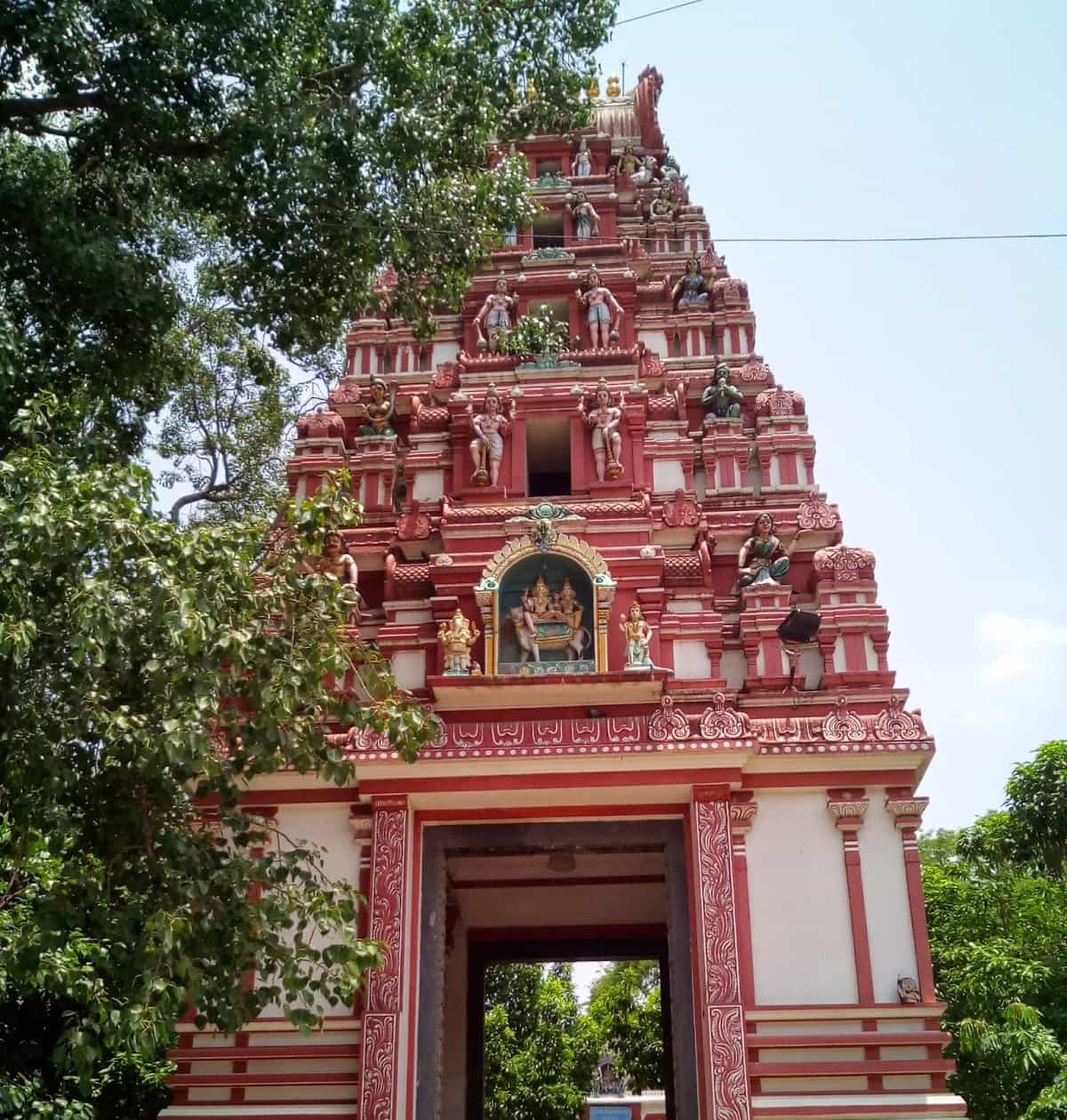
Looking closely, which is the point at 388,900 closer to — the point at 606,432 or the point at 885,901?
the point at 885,901

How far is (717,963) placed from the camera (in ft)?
36.4

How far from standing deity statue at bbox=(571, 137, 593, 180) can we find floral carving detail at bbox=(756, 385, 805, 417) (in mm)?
5691

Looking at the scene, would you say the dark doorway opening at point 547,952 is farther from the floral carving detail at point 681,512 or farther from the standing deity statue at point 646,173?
the standing deity statue at point 646,173

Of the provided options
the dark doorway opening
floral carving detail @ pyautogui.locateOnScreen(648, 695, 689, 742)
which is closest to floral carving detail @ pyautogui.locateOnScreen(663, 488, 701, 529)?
floral carving detail @ pyautogui.locateOnScreen(648, 695, 689, 742)

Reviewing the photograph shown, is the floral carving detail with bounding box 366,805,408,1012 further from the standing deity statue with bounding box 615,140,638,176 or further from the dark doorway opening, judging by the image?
the standing deity statue with bounding box 615,140,638,176

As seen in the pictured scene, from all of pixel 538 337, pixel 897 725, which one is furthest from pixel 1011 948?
pixel 538 337

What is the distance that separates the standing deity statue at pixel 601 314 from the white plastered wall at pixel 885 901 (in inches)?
279

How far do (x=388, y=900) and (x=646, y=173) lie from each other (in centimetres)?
1350

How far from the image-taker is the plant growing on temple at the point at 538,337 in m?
14.8

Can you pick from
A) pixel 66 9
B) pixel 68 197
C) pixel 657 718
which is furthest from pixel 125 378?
pixel 657 718

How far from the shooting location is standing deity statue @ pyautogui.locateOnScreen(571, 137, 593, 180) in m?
19.2

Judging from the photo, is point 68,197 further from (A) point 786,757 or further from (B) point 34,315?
(A) point 786,757

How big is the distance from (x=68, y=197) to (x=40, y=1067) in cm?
822

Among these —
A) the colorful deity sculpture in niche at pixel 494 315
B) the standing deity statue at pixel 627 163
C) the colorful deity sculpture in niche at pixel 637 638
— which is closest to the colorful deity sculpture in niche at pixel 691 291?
the colorful deity sculpture in niche at pixel 494 315
